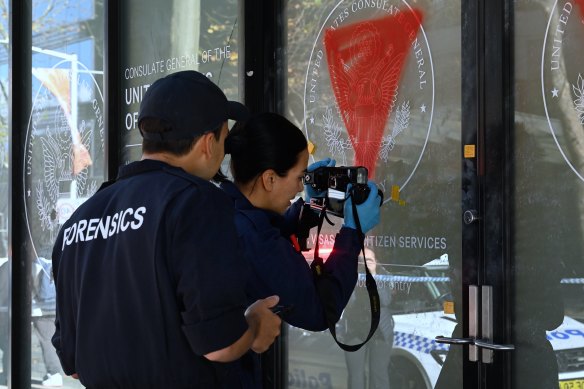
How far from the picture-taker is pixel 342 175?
265cm

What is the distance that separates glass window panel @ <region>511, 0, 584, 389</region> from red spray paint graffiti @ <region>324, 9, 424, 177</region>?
0.56 meters

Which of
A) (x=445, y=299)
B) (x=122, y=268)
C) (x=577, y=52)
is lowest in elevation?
(x=445, y=299)

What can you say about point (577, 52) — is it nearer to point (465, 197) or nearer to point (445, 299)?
point (465, 197)

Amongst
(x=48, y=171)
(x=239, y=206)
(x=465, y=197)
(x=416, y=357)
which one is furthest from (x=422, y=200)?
(x=48, y=171)

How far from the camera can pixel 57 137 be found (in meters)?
5.54

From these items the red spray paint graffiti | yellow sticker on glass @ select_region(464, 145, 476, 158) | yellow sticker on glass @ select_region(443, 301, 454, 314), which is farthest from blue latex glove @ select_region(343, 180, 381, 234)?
the red spray paint graffiti

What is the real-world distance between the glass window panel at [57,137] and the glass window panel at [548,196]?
2.77 metres

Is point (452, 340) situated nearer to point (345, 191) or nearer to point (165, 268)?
point (345, 191)

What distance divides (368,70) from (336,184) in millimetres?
1051

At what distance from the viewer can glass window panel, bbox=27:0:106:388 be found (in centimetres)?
523

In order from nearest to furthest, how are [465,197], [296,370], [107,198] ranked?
[107,198], [465,197], [296,370]

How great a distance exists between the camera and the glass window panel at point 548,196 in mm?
2852

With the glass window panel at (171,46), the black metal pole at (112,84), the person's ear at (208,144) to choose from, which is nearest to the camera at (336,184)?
the person's ear at (208,144)

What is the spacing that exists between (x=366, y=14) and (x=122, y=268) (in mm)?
A: 1992
